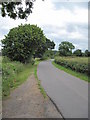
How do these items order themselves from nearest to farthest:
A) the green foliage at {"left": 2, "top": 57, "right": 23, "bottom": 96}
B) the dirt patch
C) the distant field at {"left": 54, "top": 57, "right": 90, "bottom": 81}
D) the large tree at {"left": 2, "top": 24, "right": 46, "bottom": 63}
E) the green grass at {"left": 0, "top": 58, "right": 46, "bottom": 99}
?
1. the dirt patch
2. the green foliage at {"left": 2, "top": 57, "right": 23, "bottom": 96}
3. the green grass at {"left": 0, "top": 58, "right": 46, "bottom": 99}
4. the distant field at {"left": 54, "top": 57, "right": 90, "bottom": 81}
5. the large tree at {"left": 2, "top": 24, "right": 46, "bottom": 63}

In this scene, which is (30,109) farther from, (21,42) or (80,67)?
(21,42)

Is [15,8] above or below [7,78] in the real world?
above

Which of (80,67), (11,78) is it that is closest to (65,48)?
(80,67)

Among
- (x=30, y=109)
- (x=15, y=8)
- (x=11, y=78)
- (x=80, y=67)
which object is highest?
(x=15, y=8)

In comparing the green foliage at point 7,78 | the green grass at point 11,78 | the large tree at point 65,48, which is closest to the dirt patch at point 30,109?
the green grass at point 11,78

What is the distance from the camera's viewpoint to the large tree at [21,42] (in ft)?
84.3

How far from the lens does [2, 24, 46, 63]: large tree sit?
84.3ft

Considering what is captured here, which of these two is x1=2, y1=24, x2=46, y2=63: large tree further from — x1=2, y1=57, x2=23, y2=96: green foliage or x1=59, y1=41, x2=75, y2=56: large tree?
x1=59, y1=41, x2=75, y2=56: large tree

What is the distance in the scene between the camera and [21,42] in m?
25.7

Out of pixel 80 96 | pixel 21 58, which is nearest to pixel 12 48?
pixel 21 58

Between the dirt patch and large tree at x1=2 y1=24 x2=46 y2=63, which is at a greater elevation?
large tree at x1=2 y1=24 x2=46 y2=63

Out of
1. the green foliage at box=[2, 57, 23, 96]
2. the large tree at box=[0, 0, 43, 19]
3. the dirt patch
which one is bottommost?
the dirt patch

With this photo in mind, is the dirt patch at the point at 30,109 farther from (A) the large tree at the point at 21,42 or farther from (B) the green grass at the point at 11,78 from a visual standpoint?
(A) the large tree at the point at 21,42

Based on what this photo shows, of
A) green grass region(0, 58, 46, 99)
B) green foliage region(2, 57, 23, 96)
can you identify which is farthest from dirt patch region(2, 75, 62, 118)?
green foliage region(2, 57, 23, 96)
